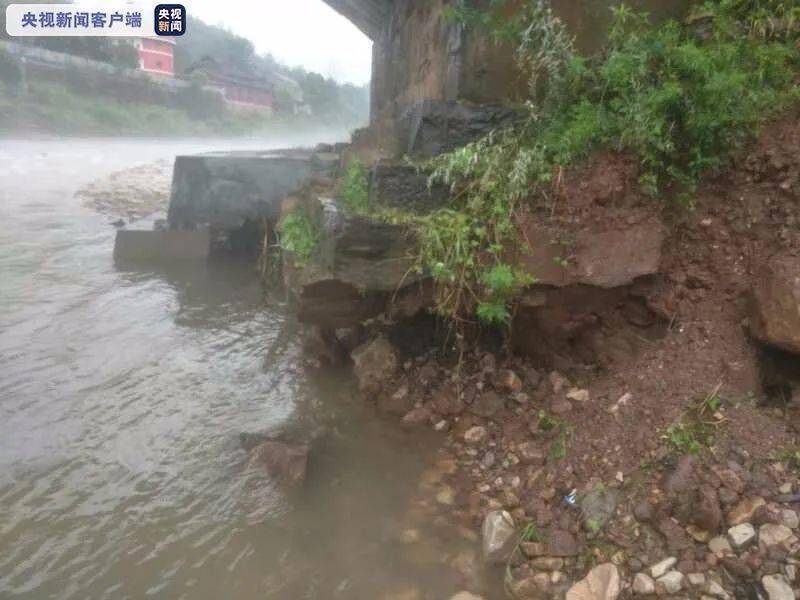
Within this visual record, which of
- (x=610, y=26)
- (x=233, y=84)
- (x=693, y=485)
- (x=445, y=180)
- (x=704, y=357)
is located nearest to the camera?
(x=693, y=485)

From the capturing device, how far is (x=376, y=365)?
4414mm

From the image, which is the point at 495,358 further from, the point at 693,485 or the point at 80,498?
the point at 80,498

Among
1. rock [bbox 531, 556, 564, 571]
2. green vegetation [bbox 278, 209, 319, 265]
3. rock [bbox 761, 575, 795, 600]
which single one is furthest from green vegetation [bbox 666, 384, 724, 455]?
green vegetation [bbox 278, 209, 319, 265]

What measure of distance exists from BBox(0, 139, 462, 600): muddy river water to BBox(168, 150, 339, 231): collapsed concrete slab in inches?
86.8

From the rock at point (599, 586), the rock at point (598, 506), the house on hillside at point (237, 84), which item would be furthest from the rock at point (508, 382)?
the house on hillside at point (237, 84)

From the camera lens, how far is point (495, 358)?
4.14 metres

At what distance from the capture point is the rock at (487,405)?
12.6 feet

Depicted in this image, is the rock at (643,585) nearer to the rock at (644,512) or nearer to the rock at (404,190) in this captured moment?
the rock at (644,512)

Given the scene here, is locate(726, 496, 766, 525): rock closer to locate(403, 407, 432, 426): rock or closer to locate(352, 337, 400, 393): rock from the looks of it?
locate(403, 407, 432, 426): rock

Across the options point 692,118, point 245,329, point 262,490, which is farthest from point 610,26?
point 245,329

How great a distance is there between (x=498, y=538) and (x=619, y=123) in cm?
240

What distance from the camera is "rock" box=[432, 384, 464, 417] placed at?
13.1ft

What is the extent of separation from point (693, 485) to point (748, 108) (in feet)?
6.81

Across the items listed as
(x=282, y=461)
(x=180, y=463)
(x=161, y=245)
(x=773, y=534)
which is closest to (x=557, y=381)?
(x=773, y=534)
